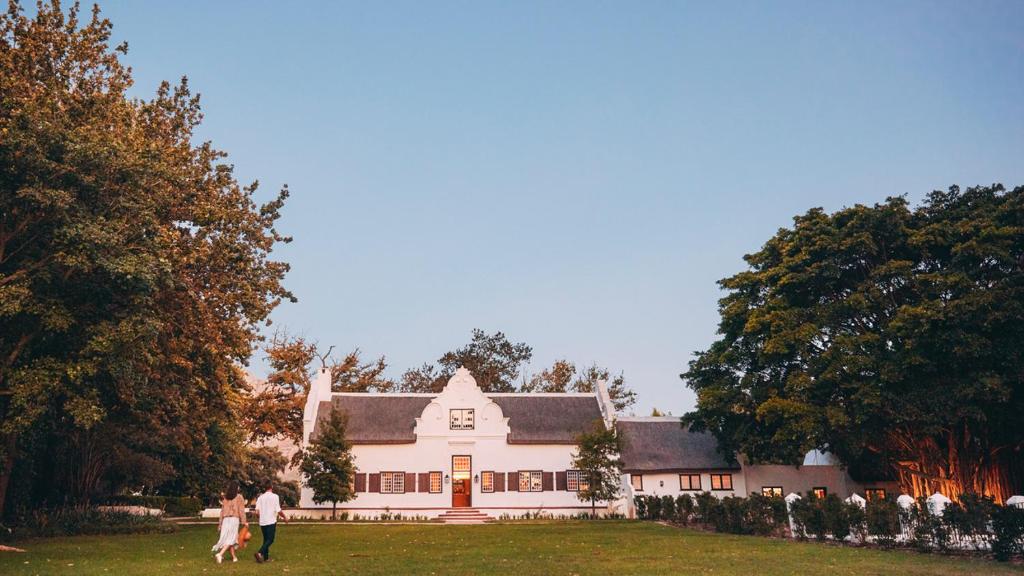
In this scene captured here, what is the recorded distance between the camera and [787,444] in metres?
26.9

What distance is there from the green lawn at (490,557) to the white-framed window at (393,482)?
603 inches

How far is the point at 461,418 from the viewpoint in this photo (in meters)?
39.2

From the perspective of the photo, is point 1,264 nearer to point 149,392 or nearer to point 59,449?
point 149,392

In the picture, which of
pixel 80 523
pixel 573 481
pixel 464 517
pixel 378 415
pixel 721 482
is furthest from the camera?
pixel 378 415

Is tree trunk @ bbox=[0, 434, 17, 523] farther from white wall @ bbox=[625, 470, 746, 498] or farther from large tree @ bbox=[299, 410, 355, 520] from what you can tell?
white wall @ bbox=[625, 470, 746, 498]

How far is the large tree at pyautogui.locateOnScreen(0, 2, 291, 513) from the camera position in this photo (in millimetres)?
A: 15758

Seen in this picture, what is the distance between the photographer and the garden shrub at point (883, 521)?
1838cm

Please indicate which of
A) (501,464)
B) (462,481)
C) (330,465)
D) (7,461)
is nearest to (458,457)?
(462,481)

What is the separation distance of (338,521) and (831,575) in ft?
84.9

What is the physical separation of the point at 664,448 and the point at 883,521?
2014 cm

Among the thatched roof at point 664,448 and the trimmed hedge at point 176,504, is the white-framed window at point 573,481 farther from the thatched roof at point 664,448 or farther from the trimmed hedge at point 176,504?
the trimmed hedge at point 176,504

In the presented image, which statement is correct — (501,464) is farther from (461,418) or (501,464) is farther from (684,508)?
(684,508)

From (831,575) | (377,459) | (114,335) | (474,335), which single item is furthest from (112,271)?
(474,335)

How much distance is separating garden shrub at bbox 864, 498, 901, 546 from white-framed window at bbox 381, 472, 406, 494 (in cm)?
2415
